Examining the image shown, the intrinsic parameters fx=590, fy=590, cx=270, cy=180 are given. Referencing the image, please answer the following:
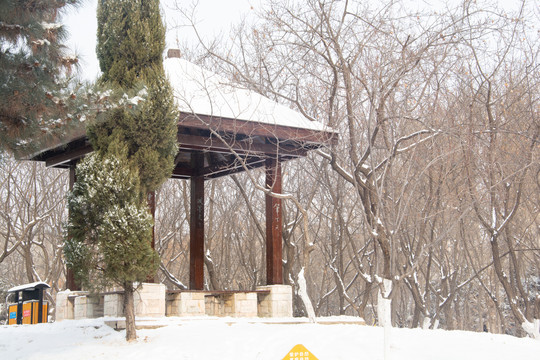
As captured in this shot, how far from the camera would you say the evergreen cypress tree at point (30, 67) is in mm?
6559

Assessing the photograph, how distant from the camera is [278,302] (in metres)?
11.2

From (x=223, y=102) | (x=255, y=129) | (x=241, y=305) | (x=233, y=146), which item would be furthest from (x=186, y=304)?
(x=223, y=102)

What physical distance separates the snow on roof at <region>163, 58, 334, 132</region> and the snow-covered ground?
11.8ft

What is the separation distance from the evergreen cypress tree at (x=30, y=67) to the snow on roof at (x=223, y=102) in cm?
321

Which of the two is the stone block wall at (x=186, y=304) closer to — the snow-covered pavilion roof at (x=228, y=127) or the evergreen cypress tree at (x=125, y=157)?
the evergreen cypress tree at (x=125, y=157)

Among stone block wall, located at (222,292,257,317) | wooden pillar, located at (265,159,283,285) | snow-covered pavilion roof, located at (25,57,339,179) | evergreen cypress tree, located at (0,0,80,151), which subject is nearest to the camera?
evergreen cypress tree, located at (0,0,80,151)

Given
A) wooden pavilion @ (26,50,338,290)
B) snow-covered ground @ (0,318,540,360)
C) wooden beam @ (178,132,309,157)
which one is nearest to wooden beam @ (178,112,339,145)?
wooden pavilion @ (26,50,338,290)

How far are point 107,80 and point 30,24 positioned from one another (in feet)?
9.58

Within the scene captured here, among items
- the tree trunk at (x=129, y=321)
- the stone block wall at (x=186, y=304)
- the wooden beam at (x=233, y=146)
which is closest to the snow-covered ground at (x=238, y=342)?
the tree trunk at (x=129, y=321)

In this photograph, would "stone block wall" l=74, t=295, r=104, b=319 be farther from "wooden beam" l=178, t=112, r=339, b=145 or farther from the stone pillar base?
"wooden beam" l=178, t=112, r=339, b=145

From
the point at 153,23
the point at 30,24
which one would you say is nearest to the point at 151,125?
the point at 153,23

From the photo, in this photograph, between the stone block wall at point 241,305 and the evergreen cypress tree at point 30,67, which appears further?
the stone block wall at point 241,305

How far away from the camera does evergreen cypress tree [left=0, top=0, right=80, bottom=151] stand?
656 cm

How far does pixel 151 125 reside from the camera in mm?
9023
